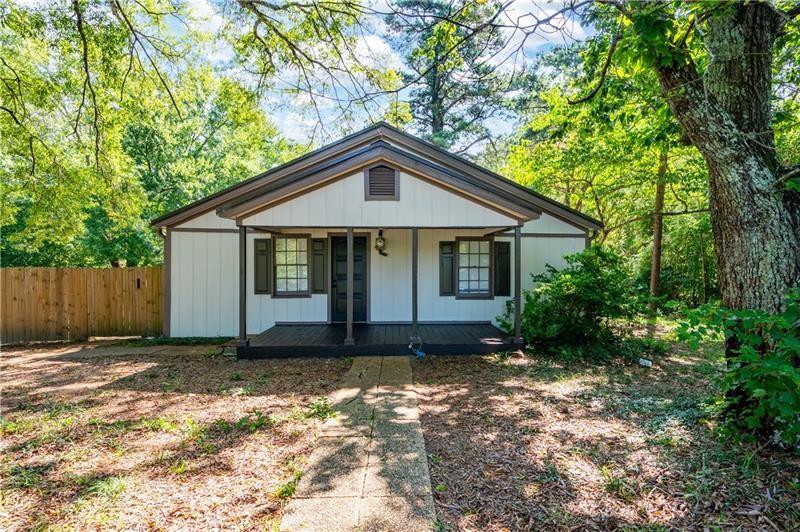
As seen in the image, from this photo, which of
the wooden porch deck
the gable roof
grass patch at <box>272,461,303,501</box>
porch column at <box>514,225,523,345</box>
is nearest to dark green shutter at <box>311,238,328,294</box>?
the wooden porch deck

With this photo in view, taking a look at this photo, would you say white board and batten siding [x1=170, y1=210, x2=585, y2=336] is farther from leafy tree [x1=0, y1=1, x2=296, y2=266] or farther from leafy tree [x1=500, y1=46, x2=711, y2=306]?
leafy tree [x1=0, y1=1, x2=296, y2=266]

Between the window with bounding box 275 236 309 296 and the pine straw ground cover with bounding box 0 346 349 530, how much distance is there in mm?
2685

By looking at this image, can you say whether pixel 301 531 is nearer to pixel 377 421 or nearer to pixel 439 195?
pixel 377 421

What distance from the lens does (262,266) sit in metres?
8.88

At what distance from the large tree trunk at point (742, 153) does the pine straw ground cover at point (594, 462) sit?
1396 millimetres

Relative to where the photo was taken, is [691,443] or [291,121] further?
[291,121]

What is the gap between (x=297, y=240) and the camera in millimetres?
9008

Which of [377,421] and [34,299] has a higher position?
[34,299]

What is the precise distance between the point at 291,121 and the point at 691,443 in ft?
28.4

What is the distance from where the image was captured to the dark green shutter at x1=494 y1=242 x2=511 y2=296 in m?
9.09

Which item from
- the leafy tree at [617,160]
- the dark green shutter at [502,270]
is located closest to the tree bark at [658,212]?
the leafy tree at [617,160]

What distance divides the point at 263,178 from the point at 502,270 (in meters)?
5.99

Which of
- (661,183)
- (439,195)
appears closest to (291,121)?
(439,195)

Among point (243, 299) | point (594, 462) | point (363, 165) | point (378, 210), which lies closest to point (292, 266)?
point (243, 299)
